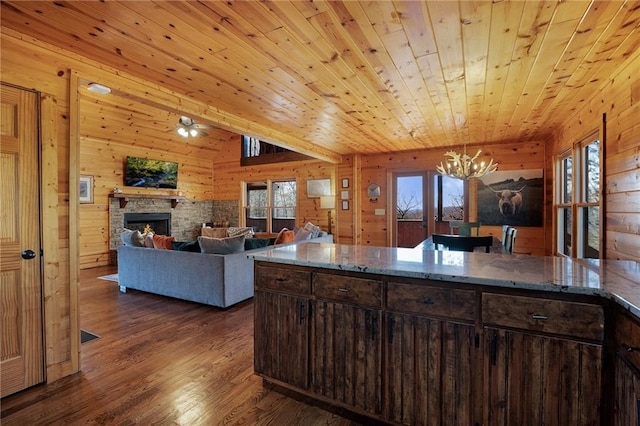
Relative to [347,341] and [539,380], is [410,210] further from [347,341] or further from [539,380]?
[539,380]

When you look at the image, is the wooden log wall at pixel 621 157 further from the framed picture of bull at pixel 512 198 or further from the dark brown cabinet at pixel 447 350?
the framed picture of bull at pixel 512 198

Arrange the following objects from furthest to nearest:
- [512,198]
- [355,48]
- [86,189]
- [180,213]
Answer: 1. [180,213]
2. [86,189]
3. [512,198]
4. [355,48]

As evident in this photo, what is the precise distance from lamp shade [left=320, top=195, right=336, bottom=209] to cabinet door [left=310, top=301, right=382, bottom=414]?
5.18 m

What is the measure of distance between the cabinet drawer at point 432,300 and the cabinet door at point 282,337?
1.94ft

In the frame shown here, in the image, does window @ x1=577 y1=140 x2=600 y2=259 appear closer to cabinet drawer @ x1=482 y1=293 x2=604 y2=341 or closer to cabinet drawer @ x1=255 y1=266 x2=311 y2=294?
cabinet drawer @ x1=482 y1=293 x2=604 y2=341

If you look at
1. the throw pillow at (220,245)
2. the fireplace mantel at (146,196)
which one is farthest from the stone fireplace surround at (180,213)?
the throw pillow at (220,245)

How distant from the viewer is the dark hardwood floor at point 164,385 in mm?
1884

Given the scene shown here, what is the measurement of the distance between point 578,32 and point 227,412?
3278mm

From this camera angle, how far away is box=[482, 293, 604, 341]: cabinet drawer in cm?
131

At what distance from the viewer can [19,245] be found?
2.10 meters

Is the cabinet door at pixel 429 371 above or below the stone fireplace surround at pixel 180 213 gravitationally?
below

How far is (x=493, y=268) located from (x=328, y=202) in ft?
18.0

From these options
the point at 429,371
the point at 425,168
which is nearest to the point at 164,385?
the point at 429,371

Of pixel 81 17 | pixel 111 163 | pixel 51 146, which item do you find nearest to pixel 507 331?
pixel 81 17
